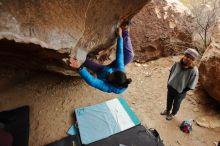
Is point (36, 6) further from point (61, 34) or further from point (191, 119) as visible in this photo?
point (191, 119)

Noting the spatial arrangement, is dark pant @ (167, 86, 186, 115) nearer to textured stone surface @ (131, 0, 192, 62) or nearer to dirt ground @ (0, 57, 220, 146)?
dirt ground @ (0, 57, 220, 146)

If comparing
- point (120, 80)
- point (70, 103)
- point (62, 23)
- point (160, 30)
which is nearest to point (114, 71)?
point (120, 80)

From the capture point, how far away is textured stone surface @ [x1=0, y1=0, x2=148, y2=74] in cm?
246

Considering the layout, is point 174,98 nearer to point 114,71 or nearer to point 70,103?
point 114,71

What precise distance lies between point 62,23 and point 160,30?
3635 millimetres

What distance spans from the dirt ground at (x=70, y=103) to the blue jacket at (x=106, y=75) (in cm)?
132

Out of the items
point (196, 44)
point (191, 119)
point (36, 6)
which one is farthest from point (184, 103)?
point (36, 6)

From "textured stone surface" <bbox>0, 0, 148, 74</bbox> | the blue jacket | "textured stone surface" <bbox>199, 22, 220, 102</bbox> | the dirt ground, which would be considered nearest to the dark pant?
the dirt ground

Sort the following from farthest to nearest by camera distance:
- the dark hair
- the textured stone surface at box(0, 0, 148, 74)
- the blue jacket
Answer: the blue jacket → the dark hair → the textured stone surface at box(0, 0, 148, 74)

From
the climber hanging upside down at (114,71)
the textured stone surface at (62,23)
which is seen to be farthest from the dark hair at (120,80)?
the textured stone surface at (62,23)

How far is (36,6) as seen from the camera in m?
2.61

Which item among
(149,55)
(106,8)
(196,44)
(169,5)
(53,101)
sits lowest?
(53,101)

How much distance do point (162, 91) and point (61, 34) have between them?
3.06 meters

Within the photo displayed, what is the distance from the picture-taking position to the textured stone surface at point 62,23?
8.08ft
